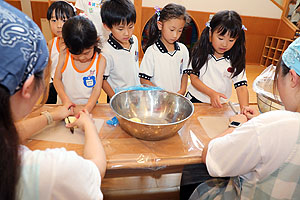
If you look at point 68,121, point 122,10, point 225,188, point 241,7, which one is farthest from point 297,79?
point 241,7

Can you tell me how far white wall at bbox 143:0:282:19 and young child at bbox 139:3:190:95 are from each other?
3.00 meters

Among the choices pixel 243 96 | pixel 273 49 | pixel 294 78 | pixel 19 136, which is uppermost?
pixel 294 78

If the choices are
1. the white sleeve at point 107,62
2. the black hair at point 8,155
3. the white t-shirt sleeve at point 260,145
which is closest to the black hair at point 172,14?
the white sleeve at point 107,62

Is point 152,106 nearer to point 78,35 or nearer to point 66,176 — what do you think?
point 78,35

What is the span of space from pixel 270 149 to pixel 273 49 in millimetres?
4964

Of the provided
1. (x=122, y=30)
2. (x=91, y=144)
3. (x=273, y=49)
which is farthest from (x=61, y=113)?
(x=273, y=49)

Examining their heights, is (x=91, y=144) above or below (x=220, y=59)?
below

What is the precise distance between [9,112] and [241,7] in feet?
16.6

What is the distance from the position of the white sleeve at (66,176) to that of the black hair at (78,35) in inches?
28.5

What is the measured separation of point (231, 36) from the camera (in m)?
1.27

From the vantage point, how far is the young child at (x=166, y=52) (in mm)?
1310

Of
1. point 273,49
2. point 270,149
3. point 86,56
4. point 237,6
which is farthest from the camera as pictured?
point 273,49

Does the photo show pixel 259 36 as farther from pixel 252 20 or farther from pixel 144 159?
pixel 144 159

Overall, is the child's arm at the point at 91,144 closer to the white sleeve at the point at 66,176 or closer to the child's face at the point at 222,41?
the white sleeve at the point at 66,176
